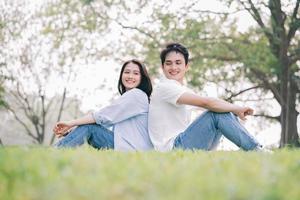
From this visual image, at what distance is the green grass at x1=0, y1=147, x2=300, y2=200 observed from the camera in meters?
1.39

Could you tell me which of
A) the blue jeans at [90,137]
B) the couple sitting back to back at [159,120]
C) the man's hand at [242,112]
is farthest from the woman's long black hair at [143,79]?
the man's hand at [242,112]

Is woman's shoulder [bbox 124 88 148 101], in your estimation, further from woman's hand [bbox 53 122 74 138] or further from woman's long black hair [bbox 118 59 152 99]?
woman's hand [bbox 53 122 74 138]

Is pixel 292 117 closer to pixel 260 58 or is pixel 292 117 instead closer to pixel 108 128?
pixel 260 58

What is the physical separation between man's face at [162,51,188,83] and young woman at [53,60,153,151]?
0.32 m

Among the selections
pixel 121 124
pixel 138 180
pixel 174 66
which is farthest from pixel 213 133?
pixel 138 180

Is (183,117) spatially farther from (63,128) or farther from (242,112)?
(63,128)

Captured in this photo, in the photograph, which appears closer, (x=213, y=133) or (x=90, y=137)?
(x=213, y=133)

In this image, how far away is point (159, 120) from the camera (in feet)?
15.8

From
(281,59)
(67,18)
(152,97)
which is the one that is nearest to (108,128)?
(152,97)

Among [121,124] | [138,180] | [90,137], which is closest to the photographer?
[138,180]

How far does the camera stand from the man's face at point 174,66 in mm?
4977

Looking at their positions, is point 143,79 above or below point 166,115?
above

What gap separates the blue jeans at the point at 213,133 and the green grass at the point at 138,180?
83.0 inches

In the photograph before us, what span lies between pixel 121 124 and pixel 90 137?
0.33m
